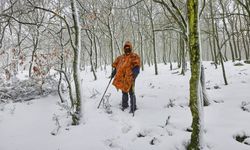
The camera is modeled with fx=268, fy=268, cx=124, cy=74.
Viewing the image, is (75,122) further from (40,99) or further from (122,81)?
(40,99)

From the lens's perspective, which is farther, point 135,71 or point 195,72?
point 135,71

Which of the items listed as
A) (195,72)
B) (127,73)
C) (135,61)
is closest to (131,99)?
(127,73)

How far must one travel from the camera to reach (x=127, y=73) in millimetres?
7609

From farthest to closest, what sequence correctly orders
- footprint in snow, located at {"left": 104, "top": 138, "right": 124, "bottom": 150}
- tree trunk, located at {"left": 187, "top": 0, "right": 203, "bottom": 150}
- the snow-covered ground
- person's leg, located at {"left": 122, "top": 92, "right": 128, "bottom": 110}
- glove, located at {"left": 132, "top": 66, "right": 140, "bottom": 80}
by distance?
person's leg, located at {"left": 122, "top": 92, "right": 128, "bottom": 110} → glove, located at {"left": 132, "top": 66, "right": 140, "bottom": 80} → footprint in snow, located at {"left": 104, "top": 138, "right": 124, "bottom": 150} → the snow-covered ground → tree trunk, located at {"left": 187, "top": 0, "right": 203, "bottom": 150}

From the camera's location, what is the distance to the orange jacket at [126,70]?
296 inches

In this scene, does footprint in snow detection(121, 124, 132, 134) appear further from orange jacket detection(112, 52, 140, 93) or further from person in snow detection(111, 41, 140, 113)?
orange jacket detection(112, 52, 140, 93)

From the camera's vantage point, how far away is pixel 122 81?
765cm

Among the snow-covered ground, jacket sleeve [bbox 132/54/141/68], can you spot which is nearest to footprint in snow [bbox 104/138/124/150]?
the snow-covered ground

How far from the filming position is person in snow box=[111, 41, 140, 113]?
7480 mm

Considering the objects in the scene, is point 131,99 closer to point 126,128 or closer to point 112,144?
point 126,128

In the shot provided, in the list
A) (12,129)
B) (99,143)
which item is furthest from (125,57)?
(12,129)

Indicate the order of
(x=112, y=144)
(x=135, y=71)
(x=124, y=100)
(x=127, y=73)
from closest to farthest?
(x=112, y=144) → (x=135, y=71) → (x=127, y=73) → (x=124, y=100)

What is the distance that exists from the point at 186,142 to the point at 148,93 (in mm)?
4140

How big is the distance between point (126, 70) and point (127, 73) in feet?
0.34
